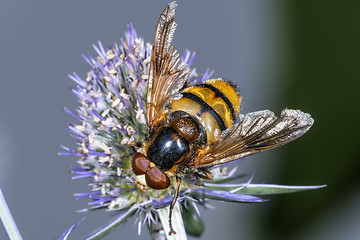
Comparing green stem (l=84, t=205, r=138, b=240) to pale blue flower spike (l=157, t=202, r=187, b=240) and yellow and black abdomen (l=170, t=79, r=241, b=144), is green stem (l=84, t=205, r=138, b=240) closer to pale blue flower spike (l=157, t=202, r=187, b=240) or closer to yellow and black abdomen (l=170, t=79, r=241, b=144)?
pale blue flower spike (l=157, t=202, r=187, b=240)

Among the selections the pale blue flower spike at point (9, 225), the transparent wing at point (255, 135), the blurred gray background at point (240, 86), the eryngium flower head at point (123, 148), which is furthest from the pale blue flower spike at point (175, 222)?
the blurred gray background at point (240, 86)

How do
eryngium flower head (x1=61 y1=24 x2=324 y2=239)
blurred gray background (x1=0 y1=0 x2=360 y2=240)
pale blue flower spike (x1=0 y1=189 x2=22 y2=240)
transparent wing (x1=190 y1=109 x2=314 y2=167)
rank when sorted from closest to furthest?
1. pale blue flower spike (x1=0 y1=189 x2=22 y2=240)
2. transparent wing (x1=190 y1=109 x2=314 y2=167)
3. eryngium flower head (x1=61 y1=24 x2=324 y2=239)
4. blurred gray background (x1=0 y1=0 x2=360 y2=240)

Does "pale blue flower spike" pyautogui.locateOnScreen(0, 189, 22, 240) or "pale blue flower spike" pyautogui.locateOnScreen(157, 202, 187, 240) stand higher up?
"pale blue flower spike" pyautogui.locateOnScreen(0, 189, 22, 240)

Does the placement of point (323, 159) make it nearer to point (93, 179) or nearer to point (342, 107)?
point (342, 107)

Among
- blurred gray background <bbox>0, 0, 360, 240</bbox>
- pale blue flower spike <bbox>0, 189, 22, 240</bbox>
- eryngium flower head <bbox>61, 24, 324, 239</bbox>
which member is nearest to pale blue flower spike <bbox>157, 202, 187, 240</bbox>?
eryngium flower head <bbox>61, 24, 324, 239</bbox>

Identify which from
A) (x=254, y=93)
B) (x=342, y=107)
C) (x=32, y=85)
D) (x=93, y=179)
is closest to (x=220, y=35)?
(x=254, y=93)

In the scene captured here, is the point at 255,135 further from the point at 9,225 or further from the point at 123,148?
the point at 9,225
